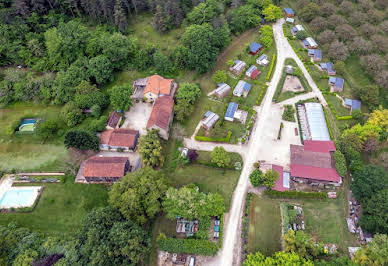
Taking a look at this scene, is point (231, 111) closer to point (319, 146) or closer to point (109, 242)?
point (319, 146)

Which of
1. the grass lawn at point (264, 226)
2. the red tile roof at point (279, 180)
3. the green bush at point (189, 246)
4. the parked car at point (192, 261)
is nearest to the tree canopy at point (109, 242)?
the green bush at point (189, 246)

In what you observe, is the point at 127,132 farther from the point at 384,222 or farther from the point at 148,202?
the point at 384,222

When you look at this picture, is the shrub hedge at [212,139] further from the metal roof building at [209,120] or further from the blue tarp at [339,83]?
the blue tarp at [339,83]

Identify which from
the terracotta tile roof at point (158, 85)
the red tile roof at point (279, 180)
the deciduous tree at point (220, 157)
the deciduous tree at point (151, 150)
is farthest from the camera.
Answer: the terracotta tile roof at point (158, 85)

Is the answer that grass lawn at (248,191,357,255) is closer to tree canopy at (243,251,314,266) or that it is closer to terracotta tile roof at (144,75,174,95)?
tree canopy at (243,251,314,266)

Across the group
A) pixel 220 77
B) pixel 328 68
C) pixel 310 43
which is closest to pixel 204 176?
pixel 220 77
